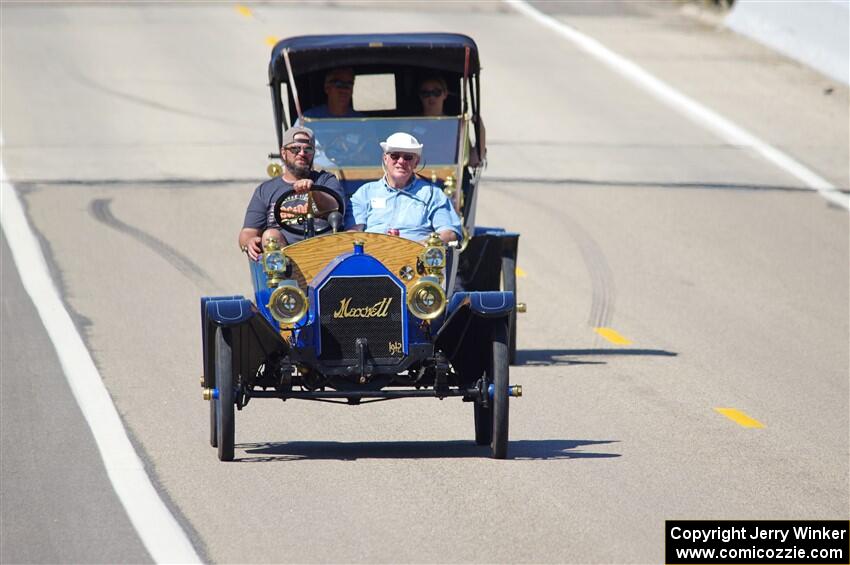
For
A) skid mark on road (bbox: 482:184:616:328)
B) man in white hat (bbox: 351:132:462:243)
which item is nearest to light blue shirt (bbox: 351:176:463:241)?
man in white hat (bbox: 351:132:462:243)

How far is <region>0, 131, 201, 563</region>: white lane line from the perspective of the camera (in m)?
8.09

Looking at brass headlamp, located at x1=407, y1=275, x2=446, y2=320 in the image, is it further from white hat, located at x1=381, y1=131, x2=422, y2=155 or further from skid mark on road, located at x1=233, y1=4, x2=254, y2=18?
skid mark on road, located at x1=233, y1=4, x2=254, y2=18

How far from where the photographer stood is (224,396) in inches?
378

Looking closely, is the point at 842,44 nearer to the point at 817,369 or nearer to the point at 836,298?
the point at 836,298

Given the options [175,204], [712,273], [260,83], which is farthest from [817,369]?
[260,83]

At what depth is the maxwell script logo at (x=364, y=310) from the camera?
9.83 m

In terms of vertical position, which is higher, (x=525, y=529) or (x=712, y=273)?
(x=525, y=529)

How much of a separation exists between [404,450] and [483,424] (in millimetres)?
550

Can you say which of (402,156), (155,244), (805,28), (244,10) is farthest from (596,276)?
(244,10)

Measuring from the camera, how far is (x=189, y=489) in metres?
9.04

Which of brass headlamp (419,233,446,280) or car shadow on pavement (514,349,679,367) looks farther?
car shadow on pavement (514,349,679,367)

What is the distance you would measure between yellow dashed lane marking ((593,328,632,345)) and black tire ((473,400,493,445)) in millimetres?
4573

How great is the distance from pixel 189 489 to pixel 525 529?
1.95 metres

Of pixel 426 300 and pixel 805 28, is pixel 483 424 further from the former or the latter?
pixel 805 28
